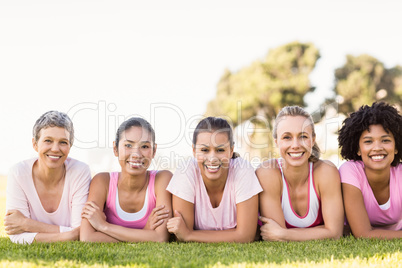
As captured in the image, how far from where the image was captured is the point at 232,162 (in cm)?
531

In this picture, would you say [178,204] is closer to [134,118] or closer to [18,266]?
[134,118]

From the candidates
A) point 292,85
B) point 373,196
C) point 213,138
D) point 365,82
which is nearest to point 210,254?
point 213,138

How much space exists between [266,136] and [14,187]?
28217 mm

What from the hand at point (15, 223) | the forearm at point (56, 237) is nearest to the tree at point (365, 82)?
the forearm at point (56, 237)

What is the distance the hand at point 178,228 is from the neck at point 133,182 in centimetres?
71

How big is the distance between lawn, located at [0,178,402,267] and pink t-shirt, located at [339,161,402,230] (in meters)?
0.58

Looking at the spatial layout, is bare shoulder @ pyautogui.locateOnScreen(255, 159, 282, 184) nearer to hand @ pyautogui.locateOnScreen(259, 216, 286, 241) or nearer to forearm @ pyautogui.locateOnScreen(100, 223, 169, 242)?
hand @ pyautogui.locateOnScreen(259, 216, 286, 241)

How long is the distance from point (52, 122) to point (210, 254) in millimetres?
2675

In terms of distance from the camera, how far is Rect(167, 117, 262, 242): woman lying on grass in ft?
15.9

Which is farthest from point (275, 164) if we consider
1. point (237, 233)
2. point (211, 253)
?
point (211, 253)

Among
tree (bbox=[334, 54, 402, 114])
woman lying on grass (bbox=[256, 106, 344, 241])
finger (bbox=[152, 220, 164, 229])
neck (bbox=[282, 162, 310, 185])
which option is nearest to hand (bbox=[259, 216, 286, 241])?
woman lying on grass (bbox=[256, 106, 344, 241])

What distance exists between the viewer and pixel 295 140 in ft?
16.2

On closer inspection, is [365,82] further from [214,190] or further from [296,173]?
[214,190]

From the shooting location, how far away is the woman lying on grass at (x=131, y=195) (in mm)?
4883
